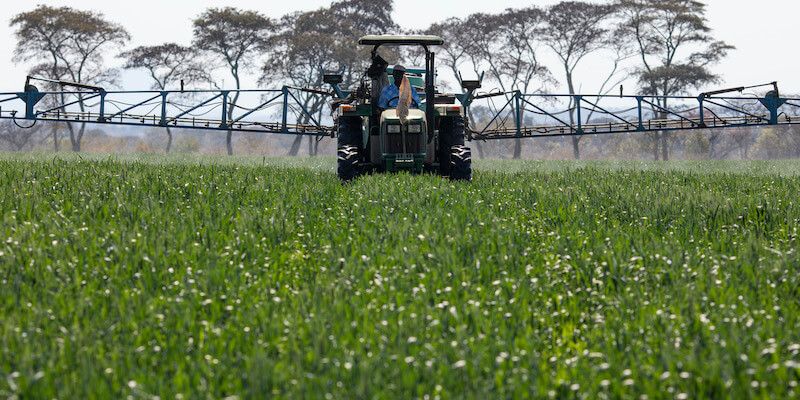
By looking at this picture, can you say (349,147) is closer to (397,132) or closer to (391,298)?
(397,132)

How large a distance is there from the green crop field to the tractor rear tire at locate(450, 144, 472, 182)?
2765 mm

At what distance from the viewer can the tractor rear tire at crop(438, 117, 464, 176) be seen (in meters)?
10.9

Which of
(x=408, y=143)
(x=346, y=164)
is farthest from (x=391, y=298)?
(x=346, y=164)

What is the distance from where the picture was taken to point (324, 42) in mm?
43562

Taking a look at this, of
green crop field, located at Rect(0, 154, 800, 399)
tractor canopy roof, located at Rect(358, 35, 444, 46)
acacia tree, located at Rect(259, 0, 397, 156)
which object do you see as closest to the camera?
green crop field, located at Rect(0, 154, 800, 399)

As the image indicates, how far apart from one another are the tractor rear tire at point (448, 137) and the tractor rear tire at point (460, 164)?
19 centimetres

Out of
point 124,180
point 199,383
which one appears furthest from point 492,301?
point 124,180

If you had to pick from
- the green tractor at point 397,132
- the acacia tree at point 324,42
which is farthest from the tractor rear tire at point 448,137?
the acacia tree at point 324,42

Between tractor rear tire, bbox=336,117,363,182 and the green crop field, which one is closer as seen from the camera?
the green crop field

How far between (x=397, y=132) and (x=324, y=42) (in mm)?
35528

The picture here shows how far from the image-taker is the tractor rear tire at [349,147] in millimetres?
10555

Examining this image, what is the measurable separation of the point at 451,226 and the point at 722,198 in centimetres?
457

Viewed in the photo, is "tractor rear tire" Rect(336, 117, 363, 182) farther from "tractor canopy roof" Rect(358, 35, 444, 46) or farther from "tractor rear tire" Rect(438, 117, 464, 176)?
"tractor canopy roof" Rect(358, 35, 444, 46)

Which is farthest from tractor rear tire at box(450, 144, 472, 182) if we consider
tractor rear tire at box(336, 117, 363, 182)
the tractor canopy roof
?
the tractor canopy roof
